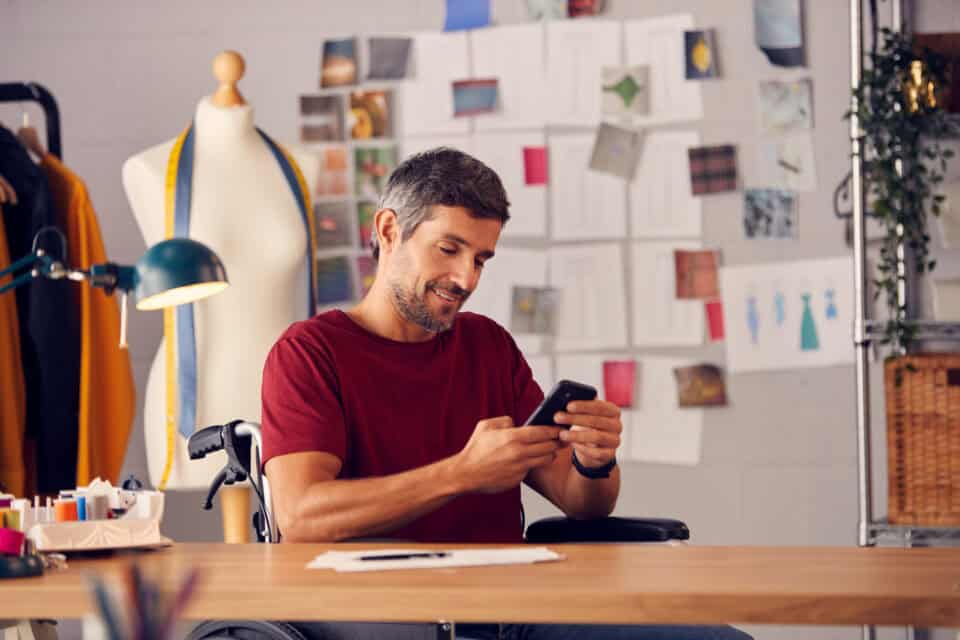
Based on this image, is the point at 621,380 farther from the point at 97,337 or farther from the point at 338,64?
the point at 97,337

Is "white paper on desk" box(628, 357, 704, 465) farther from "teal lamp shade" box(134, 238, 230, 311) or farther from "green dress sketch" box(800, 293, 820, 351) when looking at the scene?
"teal lamp shade" box(134, 238, 230, 311)

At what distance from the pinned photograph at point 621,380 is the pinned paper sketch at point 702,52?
851mm

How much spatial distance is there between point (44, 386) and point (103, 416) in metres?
0.19

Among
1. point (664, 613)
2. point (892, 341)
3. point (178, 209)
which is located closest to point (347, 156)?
point (178, 209)

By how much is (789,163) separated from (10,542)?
2699 millimetres

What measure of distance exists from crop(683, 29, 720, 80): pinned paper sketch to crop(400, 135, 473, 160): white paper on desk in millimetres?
677

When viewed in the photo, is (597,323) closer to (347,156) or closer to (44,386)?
(347,156)

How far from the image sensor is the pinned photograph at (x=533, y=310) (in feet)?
12.3

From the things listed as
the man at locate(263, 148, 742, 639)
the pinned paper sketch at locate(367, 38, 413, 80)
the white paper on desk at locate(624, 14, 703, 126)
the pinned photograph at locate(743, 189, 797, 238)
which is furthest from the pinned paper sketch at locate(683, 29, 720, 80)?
the man at locate(263, 148, 742, 639)

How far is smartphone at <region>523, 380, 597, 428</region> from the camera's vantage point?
1805mm

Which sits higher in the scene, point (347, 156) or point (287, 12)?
point (287, 12)

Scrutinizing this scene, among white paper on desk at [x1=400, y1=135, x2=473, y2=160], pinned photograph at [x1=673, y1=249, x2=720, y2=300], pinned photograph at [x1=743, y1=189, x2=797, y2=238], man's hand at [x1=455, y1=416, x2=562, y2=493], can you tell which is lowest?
man's hand at [x1=455, y1=416, x2=562, y2=493]

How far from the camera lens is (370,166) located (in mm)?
3830

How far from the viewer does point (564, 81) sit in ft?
12.3
